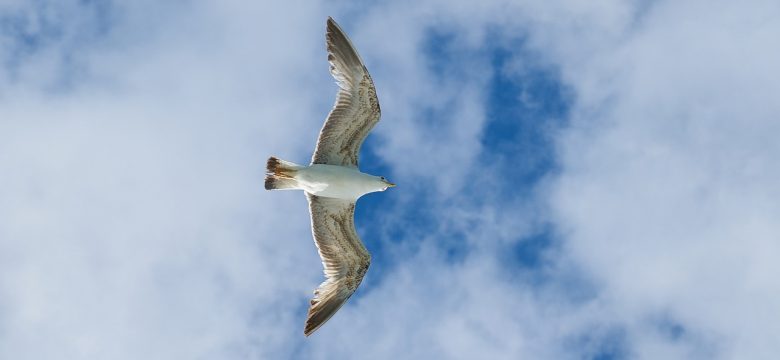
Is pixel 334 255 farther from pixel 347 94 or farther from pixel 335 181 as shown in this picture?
pixel 347 94

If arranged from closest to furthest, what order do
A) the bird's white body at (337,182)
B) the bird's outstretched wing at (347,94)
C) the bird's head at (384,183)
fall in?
the bird's outstretched wing at (347,94), the bird's white body at (337,182), the bird's head at (384,183)

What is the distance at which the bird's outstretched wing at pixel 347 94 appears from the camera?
87.5 ft

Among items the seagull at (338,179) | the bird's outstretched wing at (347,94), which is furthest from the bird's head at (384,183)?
the bird's outstretched wing at (347,94)

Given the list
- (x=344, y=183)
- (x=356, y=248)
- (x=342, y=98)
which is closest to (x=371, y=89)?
(x=342, y=98)

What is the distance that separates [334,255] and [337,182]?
2.47 meters

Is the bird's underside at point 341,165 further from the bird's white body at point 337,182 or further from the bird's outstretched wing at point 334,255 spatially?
the bird's white body at point 337,182

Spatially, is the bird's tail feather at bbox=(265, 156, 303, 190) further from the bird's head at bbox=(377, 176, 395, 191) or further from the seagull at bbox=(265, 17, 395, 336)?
the bird's head at bbox=(377, 176, 395, 191)

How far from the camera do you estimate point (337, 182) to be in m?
27.1

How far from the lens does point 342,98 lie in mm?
26688

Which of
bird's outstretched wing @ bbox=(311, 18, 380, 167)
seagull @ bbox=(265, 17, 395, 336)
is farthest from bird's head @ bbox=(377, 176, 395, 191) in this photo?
bird's outstretched wing @ bbox=(311, 18, 380, 167)

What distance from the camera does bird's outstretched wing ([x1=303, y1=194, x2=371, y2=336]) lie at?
92.4ft

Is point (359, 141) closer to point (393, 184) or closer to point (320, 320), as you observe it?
point (393, 184)

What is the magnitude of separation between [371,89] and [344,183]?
241 centimetres

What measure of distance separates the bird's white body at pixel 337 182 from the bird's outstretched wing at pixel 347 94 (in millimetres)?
727
